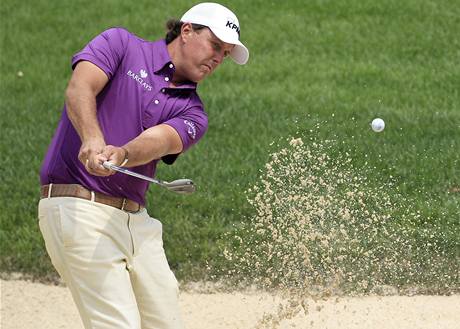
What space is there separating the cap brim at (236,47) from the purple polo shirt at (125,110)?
262 mm

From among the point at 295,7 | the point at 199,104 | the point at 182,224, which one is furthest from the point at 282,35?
the point at 199,104

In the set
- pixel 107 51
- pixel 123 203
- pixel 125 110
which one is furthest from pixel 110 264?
pixel 107 51

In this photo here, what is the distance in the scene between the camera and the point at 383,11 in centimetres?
1223

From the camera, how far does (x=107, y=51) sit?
4.63m

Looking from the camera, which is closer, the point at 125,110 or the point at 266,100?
the point at 125,110

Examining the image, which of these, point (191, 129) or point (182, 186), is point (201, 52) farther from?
point (182, 186)

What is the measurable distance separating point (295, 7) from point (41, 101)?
3588 mm

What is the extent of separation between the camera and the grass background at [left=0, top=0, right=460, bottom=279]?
8.03m

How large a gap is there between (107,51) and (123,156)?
0.62 metres

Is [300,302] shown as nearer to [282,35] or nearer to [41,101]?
[41,101]

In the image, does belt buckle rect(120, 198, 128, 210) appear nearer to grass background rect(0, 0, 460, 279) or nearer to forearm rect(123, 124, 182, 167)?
forearm rect(123, 124, 182, 167)

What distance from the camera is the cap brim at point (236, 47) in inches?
186

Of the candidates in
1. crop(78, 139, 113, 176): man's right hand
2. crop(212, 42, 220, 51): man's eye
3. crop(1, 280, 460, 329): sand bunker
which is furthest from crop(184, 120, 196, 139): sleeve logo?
crop(1, 280, 460, 329): sand bunker

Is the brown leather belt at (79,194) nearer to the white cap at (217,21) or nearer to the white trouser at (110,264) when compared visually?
the white trouser at (110,264)
